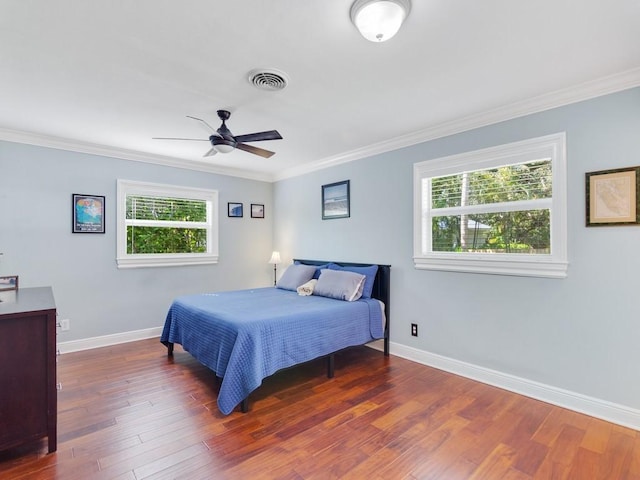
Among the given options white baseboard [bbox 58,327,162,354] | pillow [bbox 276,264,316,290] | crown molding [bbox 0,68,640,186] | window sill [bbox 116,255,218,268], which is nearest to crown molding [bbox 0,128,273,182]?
crown molding [bbox 0,68,640,186]

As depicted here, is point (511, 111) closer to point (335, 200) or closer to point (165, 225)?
point (335, 200)

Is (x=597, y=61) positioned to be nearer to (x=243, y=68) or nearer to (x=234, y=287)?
(x=243, y=68)

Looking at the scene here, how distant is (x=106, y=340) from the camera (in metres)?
3.88

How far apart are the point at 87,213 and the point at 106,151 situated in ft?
2.51

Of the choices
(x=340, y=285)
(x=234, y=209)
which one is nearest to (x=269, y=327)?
(x=340, y=285)

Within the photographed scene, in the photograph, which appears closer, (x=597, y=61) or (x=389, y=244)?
(x=597, y=61)

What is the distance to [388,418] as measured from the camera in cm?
233

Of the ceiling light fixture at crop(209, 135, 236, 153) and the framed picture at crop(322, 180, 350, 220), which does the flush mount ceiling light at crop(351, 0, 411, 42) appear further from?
the framed picture at crop(322, 180, 350, 220)

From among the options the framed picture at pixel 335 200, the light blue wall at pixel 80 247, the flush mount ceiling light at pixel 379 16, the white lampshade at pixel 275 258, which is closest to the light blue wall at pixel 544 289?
the framed picture at pixel 335 200

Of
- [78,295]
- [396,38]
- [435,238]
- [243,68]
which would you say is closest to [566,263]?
[435,238]

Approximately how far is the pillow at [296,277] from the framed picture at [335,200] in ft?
2.53

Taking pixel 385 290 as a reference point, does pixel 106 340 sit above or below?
below

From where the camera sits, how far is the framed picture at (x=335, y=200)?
4.24 metres

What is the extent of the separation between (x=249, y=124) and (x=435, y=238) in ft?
7.19
